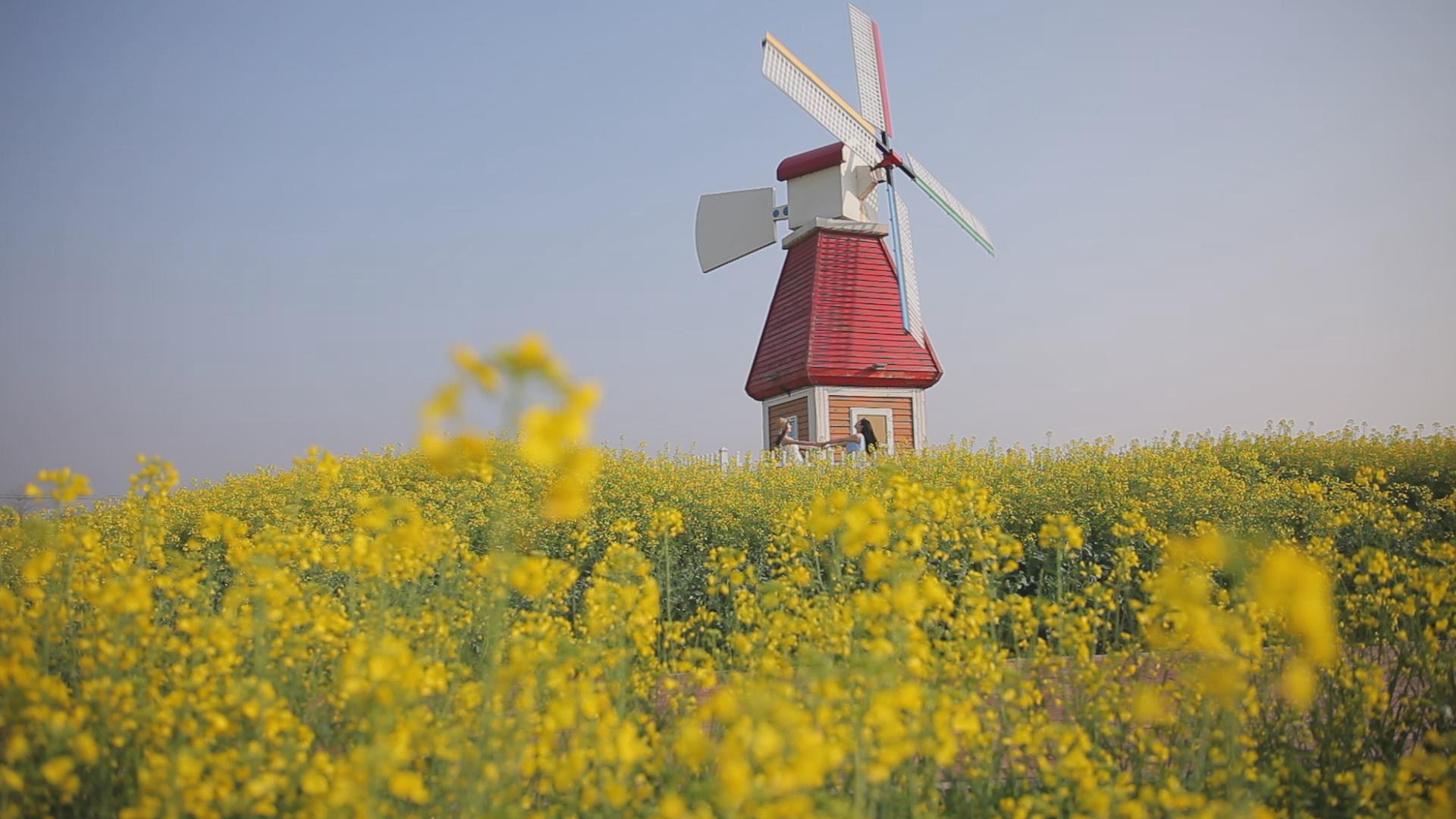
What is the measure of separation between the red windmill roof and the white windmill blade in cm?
185

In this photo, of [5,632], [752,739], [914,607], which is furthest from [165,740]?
[914,607]

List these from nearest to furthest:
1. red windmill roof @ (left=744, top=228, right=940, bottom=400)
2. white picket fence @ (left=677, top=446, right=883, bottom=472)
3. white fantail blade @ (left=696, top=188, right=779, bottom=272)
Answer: white picket fence @ (left=677, top=446, right=883, bottom=472)
red windmill roof @ (left=744, top=228, right=940, bottom=400)
white fantail blade @ (left=696, top=188, right=779, bottom=272)

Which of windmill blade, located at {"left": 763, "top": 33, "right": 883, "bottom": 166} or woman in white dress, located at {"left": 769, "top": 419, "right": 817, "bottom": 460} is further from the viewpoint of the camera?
windmill blade, located at {"left": 763, "top": 33, "right": 883, "bottom": 166}

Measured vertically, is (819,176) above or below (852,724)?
above

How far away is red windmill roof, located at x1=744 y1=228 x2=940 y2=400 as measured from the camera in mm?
14414

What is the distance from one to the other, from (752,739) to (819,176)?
50.6 ft

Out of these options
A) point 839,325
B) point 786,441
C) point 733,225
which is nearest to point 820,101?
point 733,225

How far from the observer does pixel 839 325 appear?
14.7 meters

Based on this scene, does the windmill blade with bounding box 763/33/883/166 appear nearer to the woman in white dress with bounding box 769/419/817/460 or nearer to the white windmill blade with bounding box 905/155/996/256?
the white windmill blade with bounding box 905/155/996/256

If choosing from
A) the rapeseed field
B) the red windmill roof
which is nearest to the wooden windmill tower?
the red windmill roof

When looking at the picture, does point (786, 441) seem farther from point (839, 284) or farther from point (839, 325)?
point (839, 284)

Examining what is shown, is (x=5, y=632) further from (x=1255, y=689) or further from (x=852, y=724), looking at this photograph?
(x=1255, y=689)

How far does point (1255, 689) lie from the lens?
3133 millimetres

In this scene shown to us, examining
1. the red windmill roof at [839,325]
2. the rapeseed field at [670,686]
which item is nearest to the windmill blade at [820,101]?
the red windmill roof at [839,325]
